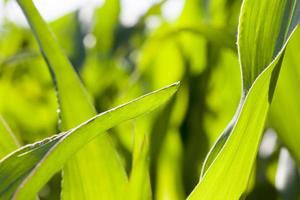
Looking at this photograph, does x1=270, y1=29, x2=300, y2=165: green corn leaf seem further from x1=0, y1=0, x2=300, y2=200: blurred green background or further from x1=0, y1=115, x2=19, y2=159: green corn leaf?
x1=0, y1=115, x2=19, y2=159: green corn leaf

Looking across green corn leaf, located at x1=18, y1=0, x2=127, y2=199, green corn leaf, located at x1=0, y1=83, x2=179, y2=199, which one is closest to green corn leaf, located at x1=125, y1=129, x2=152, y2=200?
green corn leaf, located at x1=18, y1=0, x2=127, y2=199

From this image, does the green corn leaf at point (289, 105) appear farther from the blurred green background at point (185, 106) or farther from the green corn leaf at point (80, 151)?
the green corn leaf at point (80, 151)

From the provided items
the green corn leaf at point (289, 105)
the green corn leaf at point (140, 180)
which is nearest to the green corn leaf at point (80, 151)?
the green corn leaf at point (140, 180)

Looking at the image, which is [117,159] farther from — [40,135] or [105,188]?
[40,135]

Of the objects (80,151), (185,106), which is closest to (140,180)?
(80,151)

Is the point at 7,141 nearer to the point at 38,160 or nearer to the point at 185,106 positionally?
the point at 38,160

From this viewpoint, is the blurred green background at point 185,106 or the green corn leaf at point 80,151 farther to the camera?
the blurred green background at point 185,106

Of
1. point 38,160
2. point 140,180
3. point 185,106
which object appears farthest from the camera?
point 185,106
